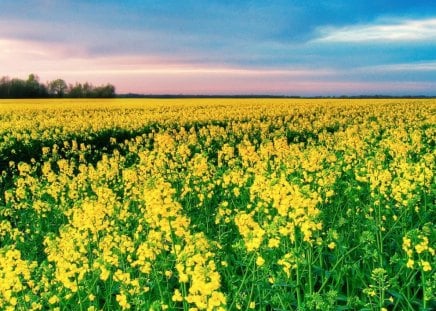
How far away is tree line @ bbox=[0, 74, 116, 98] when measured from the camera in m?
73.6

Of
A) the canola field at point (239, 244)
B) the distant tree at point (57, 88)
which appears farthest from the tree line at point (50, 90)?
the canola field at point (239, 244)

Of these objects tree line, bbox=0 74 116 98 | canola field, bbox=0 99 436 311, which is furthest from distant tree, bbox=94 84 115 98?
canola field, bbox=0 99 436 311

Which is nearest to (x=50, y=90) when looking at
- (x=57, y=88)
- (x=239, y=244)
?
(x=57, y=88)

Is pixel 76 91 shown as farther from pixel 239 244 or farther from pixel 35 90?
pixel 239 244

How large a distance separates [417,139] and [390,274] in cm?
793

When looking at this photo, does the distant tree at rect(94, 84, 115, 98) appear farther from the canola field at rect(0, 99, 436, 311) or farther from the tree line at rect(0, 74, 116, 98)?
the canola field at rect(0, 99, 436, 311)

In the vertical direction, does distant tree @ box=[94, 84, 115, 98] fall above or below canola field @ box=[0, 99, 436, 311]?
above

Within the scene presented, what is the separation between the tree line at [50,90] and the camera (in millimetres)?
73562

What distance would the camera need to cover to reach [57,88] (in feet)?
249

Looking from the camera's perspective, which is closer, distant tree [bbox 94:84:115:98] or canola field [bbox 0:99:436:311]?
canola field [bbox 0:99:436:311]

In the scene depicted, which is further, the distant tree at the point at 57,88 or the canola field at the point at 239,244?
the distant tree at the point at 57,88

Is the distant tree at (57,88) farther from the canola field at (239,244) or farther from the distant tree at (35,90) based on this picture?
the canola field at (239,244)

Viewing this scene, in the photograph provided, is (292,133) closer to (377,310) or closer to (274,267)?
(274,267)

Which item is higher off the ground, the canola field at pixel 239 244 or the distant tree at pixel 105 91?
the distant tree at pixel 105 91
